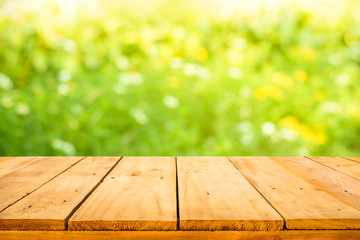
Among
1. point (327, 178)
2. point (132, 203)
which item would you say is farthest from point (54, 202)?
point (327, 178)

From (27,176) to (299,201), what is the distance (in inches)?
28.6

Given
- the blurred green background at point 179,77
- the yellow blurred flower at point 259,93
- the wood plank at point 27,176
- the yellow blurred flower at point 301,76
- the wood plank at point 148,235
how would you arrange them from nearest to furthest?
the wood plank at point 148,235
the wood plank at point 27,176
the blurred green background at point 179,77
the yellow blurred flower at point 259,93
the yellow blurred flower at point 301,76

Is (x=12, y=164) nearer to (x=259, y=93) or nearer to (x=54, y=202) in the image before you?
(x=54, y=202)

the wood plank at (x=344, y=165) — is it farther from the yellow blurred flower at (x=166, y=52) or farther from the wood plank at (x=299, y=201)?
the yellow blurred flower at (x=166, y=52)

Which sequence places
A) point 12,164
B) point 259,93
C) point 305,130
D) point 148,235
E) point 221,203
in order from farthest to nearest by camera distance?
1. point 259,93
2. point 305,130
3. point 12,164
4. point 221,203
5. point 148,235

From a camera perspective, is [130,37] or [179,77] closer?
[179,77]

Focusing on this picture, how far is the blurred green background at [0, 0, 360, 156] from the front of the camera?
215cm

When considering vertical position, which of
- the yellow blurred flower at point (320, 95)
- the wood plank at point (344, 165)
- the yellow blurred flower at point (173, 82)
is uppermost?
the yellow blurred flower at point (173, 82)

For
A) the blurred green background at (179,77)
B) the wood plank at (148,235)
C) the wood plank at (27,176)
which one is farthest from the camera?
the blurred green background at (179,77)

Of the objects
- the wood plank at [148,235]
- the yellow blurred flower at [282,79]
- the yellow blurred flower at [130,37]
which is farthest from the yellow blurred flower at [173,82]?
the wood plank at [148,235]

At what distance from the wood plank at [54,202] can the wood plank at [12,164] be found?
16 centimetres

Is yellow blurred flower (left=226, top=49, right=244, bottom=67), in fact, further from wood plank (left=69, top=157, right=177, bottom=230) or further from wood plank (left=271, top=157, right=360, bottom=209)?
wood plank (left=69, top=157, right=177, bottom=230)

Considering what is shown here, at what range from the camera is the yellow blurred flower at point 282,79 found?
240cm

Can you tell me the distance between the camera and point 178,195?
94 centimetres
